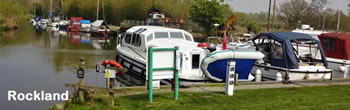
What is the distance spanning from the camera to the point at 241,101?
38.4ft

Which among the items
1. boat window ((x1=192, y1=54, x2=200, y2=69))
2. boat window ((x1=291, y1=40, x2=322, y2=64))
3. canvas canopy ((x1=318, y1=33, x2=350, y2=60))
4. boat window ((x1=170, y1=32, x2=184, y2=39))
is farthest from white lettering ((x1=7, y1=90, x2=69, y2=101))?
canvas canopy ((x1=318, y1=33, x2=350, y2=60))

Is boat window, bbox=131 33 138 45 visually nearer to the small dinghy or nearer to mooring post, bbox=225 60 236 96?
the small dinghy

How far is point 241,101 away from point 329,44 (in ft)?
44.8

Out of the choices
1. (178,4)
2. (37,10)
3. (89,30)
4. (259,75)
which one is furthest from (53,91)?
(37,10)

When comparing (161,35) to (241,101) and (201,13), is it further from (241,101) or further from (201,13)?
(201,13)

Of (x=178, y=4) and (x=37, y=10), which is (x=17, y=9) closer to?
(x=178, y=4)

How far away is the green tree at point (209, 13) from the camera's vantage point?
177 feet

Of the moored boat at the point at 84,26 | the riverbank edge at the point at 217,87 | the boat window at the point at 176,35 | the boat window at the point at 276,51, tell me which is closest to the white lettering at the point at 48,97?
the riverbank edge at the point at 217,87

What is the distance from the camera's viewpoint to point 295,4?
229 feet

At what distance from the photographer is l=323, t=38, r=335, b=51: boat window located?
75.7 ft

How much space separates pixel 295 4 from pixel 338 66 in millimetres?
49876

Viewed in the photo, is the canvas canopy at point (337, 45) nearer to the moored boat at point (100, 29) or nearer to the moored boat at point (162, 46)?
the moored boat at point (162, 46)

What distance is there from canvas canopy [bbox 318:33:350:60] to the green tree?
30364mm

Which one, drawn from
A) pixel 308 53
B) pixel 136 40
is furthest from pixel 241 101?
pixel 308 53
